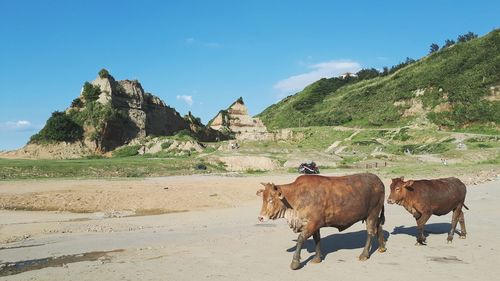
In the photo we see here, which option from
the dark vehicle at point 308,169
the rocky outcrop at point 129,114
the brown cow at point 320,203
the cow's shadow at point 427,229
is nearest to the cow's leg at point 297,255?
the brown cow at point 320,203

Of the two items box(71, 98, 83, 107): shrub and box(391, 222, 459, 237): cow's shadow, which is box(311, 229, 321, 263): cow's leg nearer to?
box(391, 222, 459, 237): cow's shadow

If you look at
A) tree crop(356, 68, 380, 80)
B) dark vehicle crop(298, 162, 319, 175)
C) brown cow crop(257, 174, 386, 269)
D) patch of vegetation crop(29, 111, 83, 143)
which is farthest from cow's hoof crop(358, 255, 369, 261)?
tree crop(356, 68, 380, 80)

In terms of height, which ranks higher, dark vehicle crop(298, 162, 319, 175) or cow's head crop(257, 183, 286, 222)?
cow's head crop(257, 183, 286, 222)

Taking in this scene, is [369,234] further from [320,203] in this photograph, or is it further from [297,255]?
[297,255]

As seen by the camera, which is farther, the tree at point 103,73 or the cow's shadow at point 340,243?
the tree at point 103,73

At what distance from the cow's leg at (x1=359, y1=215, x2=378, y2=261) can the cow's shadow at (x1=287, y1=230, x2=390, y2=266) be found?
0.69 metres

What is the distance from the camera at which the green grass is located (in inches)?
1336

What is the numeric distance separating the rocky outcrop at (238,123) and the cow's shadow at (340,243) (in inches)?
3099

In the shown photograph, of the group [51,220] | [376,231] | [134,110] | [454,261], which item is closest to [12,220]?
[51,220]

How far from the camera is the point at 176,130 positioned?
3179 inches

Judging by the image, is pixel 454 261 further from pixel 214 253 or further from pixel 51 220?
pixel 51 220

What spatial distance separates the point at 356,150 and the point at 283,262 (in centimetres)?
6393

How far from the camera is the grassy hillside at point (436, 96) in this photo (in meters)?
91.8

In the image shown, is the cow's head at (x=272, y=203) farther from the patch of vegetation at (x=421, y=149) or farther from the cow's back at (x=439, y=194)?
the patch of vegetation at (x=421, y=149)
